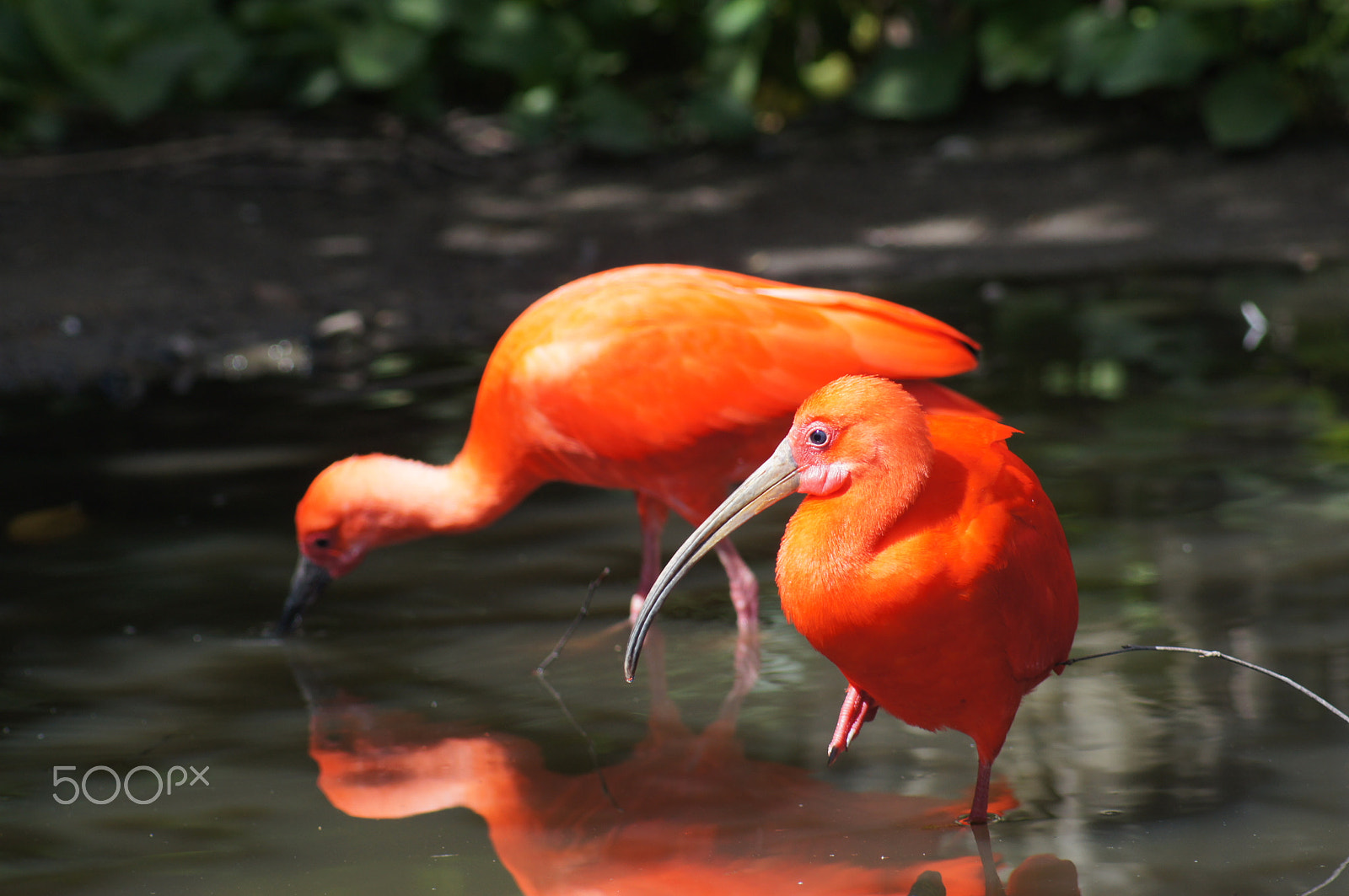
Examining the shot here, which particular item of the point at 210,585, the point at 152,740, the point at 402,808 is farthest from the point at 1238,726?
the point at 210,585

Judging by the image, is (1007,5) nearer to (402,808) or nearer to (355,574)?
(355,574)

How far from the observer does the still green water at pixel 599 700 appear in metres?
3.05

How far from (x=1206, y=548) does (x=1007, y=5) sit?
7103 millimetres

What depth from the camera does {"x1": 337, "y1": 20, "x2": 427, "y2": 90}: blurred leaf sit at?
10.4 m

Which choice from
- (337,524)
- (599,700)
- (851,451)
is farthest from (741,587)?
(851,451)

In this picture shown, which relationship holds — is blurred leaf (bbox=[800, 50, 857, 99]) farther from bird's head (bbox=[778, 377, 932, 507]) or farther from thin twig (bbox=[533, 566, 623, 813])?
bird's head (bbox=[778, 377, 932, 507])

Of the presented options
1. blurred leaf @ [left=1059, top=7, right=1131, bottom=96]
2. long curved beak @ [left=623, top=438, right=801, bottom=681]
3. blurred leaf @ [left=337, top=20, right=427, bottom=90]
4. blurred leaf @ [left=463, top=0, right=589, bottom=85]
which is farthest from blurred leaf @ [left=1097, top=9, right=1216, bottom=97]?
long curved beak @ [left=623, top=438, right=801, bottom=681]

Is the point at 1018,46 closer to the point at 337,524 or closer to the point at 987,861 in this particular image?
the point at 337,524

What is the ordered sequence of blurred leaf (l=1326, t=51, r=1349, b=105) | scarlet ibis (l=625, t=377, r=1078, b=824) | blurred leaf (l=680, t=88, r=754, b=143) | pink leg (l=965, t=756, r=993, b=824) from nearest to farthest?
scarlet ibis (l=625, t=377, r=1078, b=824), pink leg (l=965, t=756, r=993, b=824), blurred leaf (l=1326, t=51, r=1349, b=105), blurred leaf (l=680, t=88, r=754, b=143)

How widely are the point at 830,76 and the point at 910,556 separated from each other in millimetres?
10062

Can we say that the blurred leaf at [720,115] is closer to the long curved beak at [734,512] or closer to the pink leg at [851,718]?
the pink leg at [851,718]

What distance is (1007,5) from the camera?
1077 centimetres

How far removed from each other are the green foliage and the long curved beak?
762 centimetres

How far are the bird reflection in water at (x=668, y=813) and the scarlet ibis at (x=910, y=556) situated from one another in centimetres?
21
